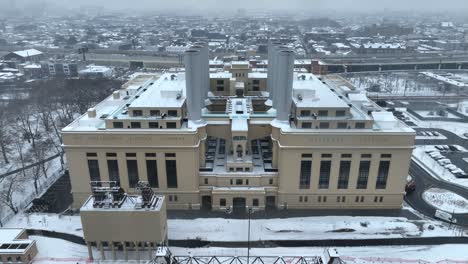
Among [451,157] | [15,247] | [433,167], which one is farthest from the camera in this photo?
[451,157]

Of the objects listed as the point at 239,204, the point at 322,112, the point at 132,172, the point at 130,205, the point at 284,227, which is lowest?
the point at 284,227

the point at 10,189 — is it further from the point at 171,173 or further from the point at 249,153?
the point at 249,153

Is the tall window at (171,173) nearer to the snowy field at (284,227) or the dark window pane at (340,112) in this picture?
the snowy field at (284,227)

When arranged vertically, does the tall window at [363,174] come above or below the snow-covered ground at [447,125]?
above

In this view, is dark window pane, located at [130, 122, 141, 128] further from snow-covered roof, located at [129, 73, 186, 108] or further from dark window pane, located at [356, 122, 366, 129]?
dark window pane, located at [356, 122, 366, 129]

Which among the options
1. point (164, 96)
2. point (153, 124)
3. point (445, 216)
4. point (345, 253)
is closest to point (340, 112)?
point (345, 253)

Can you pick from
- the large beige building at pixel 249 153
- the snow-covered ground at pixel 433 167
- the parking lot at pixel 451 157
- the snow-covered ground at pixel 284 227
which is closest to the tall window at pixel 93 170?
the large beige building at pixel 249 153
